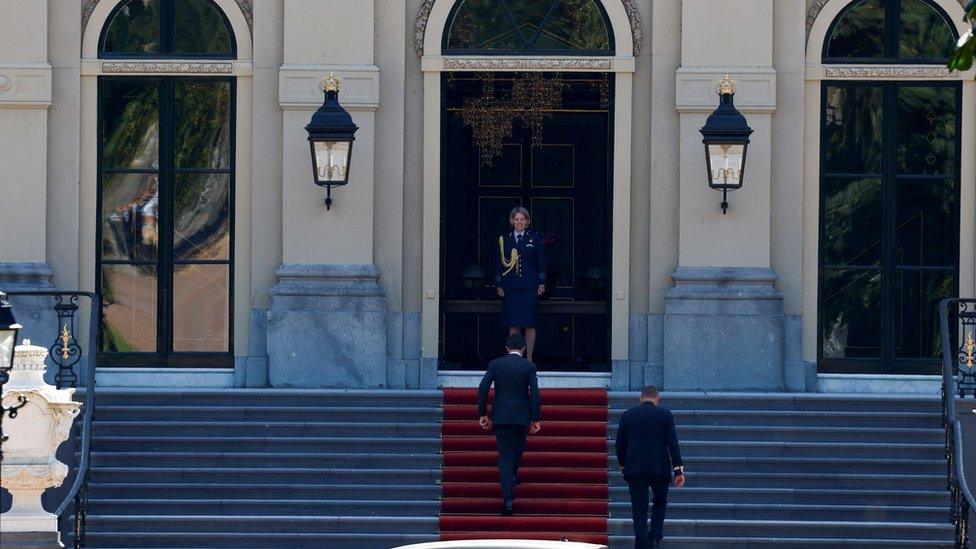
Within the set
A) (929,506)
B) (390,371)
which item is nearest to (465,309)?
(390,371)

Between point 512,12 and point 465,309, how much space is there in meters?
3.51

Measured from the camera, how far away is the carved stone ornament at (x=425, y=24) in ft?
73.2

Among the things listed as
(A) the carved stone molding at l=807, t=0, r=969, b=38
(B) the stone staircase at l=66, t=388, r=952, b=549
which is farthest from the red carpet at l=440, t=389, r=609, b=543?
(A) the carved stone molding at l=807, t=0, r=969, b=38

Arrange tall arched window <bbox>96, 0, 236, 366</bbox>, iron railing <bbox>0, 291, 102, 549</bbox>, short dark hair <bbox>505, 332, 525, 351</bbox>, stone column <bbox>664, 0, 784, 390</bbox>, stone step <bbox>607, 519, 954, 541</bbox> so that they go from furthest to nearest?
tall arched window <bbox>96, 0, 236, 366</bbox> < stone column <bbox>664, 0, 784, 390</bbox> < short dark hair <bbox>505, 332, 525, 351</bbox> < stone step <bbox>607, 519, 954, 541</bbox> < iron railing <bbox>0, 291, 102, 549</bbox>

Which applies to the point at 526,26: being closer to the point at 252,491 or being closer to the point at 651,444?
the point at 252,491

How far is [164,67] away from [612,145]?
498 cm

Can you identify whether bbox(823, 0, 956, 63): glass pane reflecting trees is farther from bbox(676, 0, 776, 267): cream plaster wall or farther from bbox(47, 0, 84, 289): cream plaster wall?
bbox(47, 0, 84, 289): cream plaster wall

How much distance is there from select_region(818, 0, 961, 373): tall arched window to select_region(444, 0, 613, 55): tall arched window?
2.66 metres

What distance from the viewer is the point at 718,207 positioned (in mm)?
21969

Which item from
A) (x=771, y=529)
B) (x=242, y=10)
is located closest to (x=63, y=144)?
(x=242, y=10)

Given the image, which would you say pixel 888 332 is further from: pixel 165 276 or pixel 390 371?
pixel 165 276

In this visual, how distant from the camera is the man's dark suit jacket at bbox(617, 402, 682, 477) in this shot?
17.8 meters

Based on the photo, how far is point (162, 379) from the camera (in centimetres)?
2242

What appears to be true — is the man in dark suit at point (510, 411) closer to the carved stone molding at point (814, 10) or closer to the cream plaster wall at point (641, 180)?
the cream plaster wall at point (641, 180)
